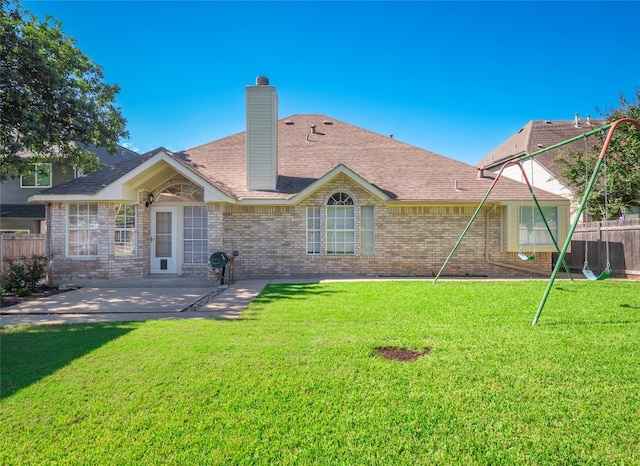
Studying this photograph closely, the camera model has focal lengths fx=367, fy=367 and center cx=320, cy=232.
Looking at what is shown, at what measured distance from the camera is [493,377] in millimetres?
4082

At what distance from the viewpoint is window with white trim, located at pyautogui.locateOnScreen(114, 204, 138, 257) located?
486 inches

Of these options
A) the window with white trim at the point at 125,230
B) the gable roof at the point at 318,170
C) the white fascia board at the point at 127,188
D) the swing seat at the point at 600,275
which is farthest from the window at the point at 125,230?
the swing seat at the point at 600,275

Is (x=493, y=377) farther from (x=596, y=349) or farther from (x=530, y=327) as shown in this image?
(x=530, y=327)

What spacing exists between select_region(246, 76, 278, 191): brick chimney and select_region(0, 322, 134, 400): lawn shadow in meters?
8.21

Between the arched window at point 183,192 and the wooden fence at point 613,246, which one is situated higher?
the arched window at point 183,192

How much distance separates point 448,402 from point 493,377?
34.5 inches

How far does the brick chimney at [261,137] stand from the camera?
13.9m

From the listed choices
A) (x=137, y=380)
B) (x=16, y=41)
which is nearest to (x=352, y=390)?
(x=137, y=380)

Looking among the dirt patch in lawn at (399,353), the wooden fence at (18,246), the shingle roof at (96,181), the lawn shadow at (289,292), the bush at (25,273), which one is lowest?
the dirt patch in lawn at (399,353)

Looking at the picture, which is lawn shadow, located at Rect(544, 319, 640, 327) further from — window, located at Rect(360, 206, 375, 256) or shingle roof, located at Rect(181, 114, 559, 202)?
window, located at Rect(360, 206, 375, 256)

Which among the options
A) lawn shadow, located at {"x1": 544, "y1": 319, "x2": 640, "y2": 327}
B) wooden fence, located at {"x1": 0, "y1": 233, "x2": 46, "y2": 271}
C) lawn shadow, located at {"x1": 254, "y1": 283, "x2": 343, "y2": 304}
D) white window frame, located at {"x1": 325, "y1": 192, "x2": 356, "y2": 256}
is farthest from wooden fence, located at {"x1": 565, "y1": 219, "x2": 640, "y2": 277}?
wooden fence, located at {"x1": 0, "y1": 233, "x2": 46, "y2": 271}

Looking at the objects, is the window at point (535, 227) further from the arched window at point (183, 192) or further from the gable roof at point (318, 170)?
the arched window at point (183, 192)

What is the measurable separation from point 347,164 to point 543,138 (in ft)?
62.1

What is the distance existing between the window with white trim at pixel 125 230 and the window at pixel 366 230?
26.1 feet
